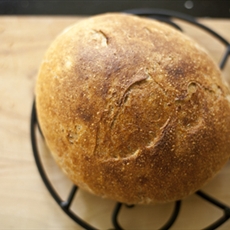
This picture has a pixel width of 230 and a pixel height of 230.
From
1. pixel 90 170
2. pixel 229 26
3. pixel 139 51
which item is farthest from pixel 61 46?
pixel 229 26

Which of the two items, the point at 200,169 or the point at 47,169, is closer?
the point at 200,169

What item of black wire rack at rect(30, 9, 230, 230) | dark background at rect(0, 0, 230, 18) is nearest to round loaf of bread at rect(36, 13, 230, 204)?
black wire rack at rect(30, 9, 230, 230)

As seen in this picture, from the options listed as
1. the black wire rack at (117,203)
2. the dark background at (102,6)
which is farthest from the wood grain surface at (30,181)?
the dark background at (102,6)

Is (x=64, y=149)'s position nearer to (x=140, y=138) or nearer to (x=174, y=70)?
(x=140, y=138)

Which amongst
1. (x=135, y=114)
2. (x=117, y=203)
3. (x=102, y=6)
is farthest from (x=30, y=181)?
(x=102, y=6)

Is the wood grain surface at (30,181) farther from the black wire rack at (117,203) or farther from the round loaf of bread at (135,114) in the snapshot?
the round loaf of bread at (135,114)

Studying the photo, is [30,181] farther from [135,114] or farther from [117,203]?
[135,114]
